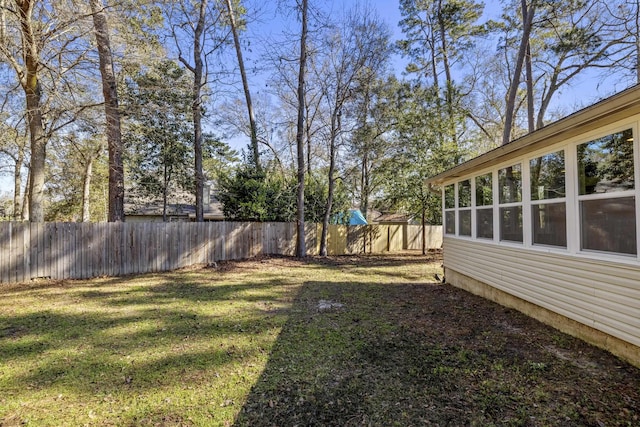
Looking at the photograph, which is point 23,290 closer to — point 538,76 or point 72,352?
point 72,352

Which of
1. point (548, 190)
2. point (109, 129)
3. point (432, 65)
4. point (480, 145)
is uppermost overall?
point (432, 65)

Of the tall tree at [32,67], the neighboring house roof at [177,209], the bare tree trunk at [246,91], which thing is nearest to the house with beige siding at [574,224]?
the tall tree at [32,67]

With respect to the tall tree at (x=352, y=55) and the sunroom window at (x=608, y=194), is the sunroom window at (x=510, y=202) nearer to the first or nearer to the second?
the sunroom window at (x=608, y=194)

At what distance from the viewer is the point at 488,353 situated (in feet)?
12.0

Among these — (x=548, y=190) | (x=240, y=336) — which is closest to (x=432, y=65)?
(x=548, y=190)

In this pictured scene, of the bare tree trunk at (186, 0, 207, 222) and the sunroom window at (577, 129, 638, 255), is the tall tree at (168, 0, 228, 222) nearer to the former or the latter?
the bare tree trunk at (186, 0, 207, 222)

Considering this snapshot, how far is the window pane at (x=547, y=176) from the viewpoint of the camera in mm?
4129

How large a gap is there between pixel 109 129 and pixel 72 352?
23.3ft

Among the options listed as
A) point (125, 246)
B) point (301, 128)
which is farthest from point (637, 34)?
point (125, 246)

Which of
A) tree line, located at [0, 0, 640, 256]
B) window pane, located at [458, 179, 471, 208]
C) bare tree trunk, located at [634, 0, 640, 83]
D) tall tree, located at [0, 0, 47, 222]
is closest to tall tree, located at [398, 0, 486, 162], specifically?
tree line, located at [0, 0, 640, 256]

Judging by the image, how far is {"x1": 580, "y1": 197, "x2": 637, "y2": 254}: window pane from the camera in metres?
3.18

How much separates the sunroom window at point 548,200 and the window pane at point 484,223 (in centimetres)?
127

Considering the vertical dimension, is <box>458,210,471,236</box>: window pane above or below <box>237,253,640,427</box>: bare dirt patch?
above

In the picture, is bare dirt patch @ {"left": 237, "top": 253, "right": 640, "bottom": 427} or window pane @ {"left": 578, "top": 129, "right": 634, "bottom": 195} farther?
window pane @ {"left": 578, "top": 129, "right": 634, "bottom": 195}
